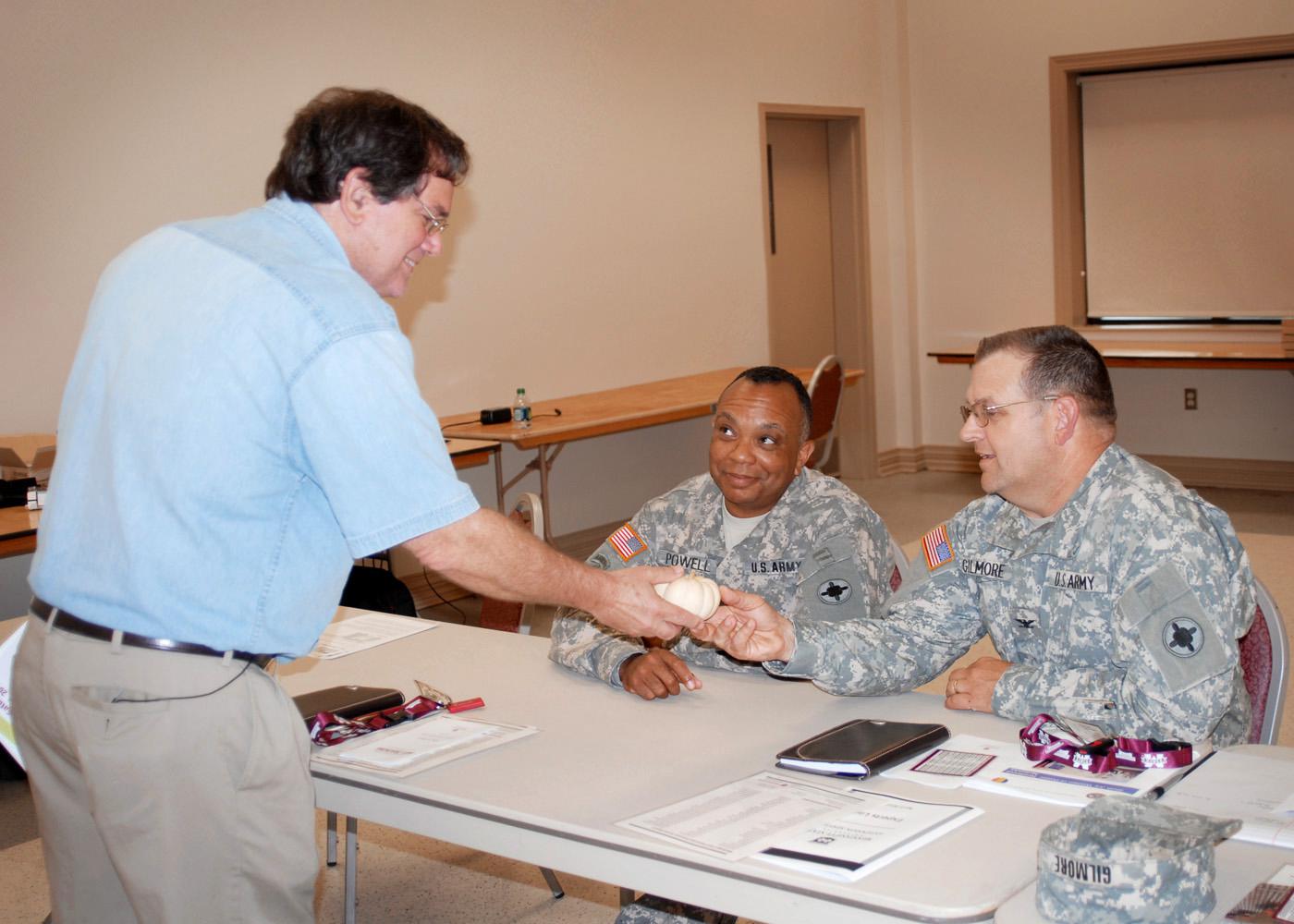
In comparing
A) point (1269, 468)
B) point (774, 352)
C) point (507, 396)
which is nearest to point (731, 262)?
point (774, 352)

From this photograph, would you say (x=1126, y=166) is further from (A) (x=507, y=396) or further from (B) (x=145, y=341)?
(B) (x=145, y=341)

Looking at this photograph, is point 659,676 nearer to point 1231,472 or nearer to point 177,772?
point 177,772

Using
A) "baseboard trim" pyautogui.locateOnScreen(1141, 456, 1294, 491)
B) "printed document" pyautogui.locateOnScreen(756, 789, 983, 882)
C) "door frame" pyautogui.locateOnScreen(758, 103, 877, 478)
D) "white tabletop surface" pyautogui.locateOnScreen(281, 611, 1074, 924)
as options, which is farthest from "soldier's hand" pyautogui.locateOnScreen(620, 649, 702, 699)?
"door frame" pyautogui.locateOnScreen(758, 103, 877, 478)

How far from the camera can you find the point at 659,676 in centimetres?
241

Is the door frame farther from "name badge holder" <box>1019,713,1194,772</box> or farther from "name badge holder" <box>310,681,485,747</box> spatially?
"name badge holder" <box>1019,713,1194,772</box>

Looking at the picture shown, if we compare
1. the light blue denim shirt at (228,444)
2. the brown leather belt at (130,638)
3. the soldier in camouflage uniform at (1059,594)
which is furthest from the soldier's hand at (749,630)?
the brown leather belt at (130,638)

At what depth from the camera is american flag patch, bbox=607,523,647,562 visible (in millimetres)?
2964

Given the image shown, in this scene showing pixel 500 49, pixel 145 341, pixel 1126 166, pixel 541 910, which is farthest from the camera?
pixel 1126 166

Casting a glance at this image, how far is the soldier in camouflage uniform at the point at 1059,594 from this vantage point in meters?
2.02

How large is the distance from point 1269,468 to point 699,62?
425 centimetres

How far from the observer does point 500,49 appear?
22.4ft

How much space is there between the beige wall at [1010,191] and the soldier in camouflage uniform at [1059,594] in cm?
661

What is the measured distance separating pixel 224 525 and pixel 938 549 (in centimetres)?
A: 129

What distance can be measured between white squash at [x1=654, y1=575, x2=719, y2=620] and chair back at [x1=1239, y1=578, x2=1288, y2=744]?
898mm
